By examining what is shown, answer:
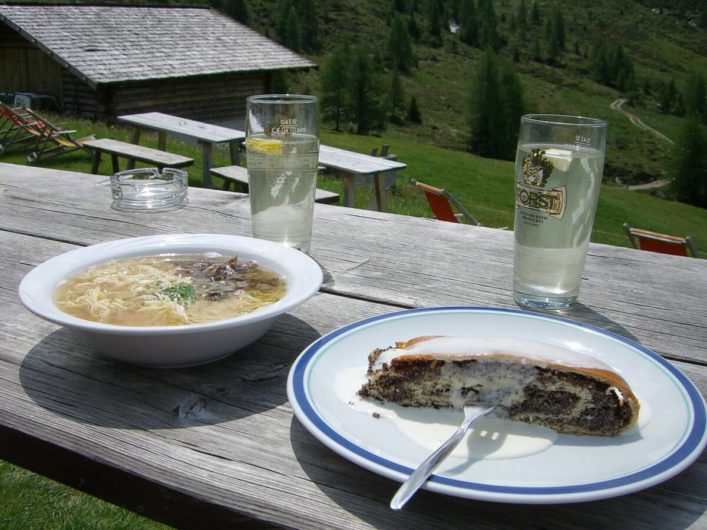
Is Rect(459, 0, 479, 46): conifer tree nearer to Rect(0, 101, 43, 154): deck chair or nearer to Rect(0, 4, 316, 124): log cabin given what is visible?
Rect(0, 4, 316, 124): log cabin

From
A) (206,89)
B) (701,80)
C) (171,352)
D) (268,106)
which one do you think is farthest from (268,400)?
(701,80)

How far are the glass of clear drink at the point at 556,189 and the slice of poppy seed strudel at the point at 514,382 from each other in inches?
20.3

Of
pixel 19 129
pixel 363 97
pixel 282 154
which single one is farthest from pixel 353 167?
pixel 363 97

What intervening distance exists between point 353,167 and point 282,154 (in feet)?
18.8

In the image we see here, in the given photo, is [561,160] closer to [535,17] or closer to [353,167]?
[353,167]

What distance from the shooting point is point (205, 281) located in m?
1.39

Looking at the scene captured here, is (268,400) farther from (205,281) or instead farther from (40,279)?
(40,279)

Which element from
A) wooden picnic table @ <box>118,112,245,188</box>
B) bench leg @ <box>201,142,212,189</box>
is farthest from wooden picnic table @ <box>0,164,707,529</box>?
bench leg @ <box>201,142,212,189</box>

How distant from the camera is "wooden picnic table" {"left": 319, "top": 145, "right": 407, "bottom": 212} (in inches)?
292

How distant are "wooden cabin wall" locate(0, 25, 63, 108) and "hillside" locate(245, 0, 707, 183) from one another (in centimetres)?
3928

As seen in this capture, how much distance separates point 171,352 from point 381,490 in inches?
16.8

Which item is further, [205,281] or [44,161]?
[44,161]

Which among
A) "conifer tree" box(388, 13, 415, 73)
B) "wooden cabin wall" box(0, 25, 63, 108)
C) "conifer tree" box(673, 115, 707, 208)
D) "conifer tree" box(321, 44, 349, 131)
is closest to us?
Answer: "wooden cabin wall" box(0, 25, 63, 108)

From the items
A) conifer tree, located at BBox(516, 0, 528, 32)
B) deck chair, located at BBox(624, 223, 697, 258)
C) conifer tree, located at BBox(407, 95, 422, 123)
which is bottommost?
conifer tree, located at BBox(407, 95, 422, 123)
